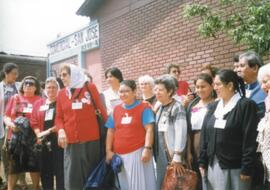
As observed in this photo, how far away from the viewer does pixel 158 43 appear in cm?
802

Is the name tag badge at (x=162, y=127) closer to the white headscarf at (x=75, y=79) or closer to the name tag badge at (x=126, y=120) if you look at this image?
the name tag badge at (x=126, y=120)

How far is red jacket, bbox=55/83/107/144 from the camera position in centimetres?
422

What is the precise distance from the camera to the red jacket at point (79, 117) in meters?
4.22

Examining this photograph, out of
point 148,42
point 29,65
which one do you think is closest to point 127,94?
point 148,42

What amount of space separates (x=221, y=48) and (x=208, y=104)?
119 inches

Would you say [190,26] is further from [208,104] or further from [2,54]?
[2,54]

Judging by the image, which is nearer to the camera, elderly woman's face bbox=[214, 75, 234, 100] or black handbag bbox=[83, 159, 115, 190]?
elderly woman's face bbox=[214, 75, 234, 100]

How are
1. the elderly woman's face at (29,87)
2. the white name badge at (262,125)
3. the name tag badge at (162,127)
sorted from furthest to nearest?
the elderly woman's face at (29,87) → the name tag badge at (162,127) → the white name badge at (262,125)

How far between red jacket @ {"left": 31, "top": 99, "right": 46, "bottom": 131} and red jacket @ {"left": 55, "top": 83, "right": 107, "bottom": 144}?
0.67 m

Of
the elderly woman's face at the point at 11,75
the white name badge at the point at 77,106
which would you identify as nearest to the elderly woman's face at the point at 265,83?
the white name badge at the point at 77,106

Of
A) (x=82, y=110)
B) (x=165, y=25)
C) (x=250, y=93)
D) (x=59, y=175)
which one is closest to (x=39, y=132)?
(x=59, y=175)

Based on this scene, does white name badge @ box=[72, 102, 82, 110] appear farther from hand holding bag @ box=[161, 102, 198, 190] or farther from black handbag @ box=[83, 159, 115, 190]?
hand holding bag @ box=[161, 102, 198, 190]

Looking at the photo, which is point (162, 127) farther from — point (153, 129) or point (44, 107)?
point (44, 107)

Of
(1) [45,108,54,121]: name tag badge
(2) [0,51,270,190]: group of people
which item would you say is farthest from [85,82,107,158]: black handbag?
(1) [45,108,54,121]: name tag badge
